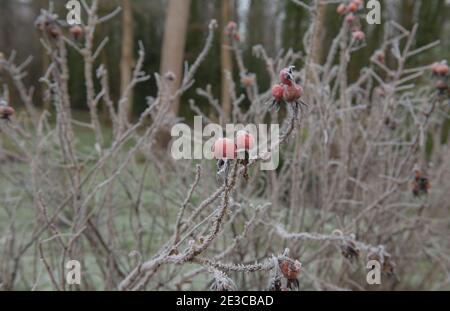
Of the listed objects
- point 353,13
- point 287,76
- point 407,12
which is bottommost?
point 287,76

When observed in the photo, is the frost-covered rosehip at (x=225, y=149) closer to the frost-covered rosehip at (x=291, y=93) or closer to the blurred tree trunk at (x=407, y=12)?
the frost-covered rosehip at (x=291, y=93)

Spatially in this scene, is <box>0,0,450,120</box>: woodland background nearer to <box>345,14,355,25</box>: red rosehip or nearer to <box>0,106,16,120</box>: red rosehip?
<box>345,14,355,25</box>: red rosehip

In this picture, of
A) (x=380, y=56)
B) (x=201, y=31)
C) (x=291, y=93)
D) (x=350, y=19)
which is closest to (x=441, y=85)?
(x=350, y=19)

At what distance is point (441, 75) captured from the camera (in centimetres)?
154

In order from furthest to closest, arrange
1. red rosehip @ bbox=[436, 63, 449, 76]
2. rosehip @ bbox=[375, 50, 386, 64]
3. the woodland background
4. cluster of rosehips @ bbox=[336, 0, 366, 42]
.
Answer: the woodland background < rosehip @ bbox=[375, 50, 386, 64] < cluster of rosehips @ bbox=[336, 0, 366, 42] < red rosehip @ bbox=[436, 63, 449, 76]

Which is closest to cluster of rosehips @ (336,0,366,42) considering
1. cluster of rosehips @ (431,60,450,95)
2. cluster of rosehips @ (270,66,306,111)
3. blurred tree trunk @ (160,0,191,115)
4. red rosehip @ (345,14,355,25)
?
red rosehip @ (345,14,355,25)

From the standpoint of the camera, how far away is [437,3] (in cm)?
777

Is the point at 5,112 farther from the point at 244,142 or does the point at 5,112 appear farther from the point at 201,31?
the point at 201,31

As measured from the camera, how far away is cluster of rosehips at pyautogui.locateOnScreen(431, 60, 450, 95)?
1.51 m

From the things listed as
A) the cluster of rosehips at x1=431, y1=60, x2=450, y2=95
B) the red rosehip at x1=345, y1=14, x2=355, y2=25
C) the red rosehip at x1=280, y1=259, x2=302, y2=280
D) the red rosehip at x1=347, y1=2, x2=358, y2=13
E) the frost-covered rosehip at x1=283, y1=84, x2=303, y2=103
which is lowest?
the red rosehip at x1=280, y1=259, x2=302, y2=280

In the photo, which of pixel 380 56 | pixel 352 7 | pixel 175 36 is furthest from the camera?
pixel 175 36

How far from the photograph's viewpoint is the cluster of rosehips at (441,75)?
4.96ft
